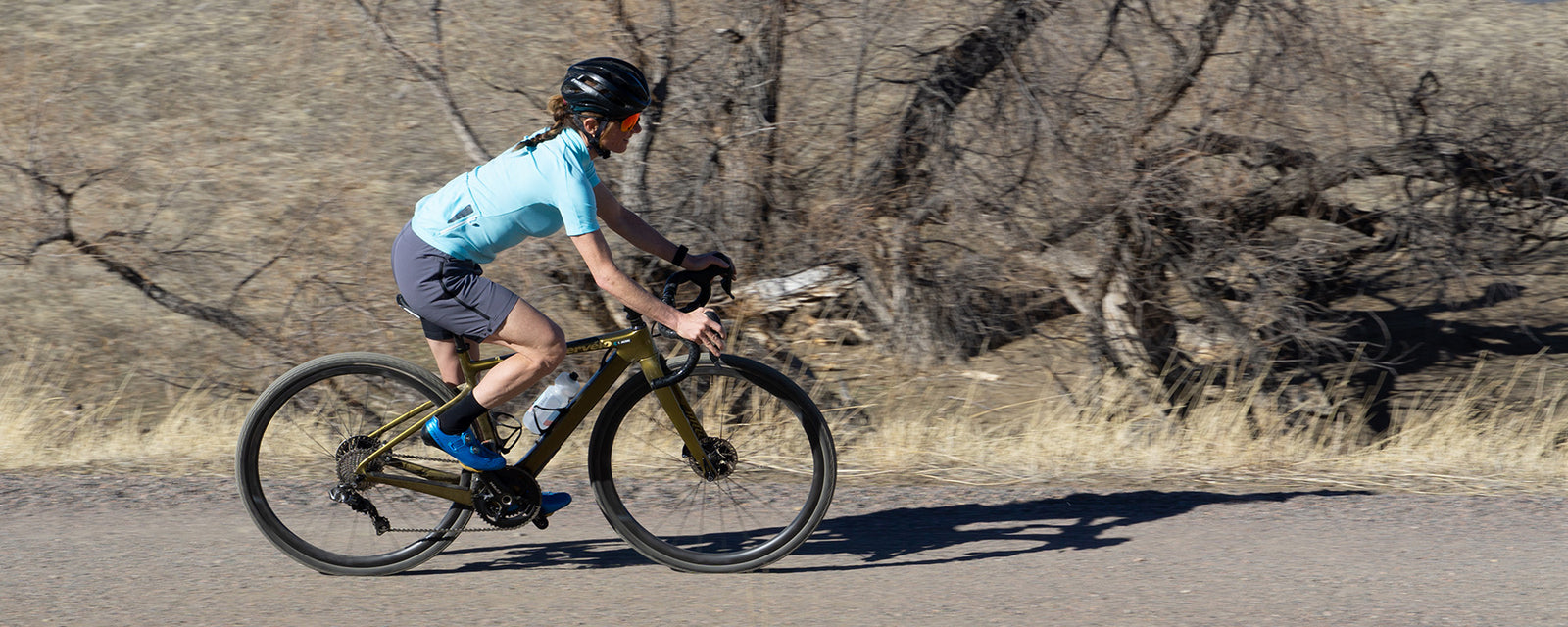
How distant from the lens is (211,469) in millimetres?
5871

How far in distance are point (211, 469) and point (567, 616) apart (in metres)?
2.54

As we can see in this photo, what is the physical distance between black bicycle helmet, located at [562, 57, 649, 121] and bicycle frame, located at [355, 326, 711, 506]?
792 mm

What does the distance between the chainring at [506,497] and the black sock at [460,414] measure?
0.65 feet

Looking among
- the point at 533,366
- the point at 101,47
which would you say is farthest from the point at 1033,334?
the point at 101,47

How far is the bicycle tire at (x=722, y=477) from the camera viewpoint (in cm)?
467

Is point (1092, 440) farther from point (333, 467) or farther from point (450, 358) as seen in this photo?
point (333, 467)

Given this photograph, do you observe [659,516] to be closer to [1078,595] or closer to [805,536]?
[805,536]

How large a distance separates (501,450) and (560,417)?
0.80ft

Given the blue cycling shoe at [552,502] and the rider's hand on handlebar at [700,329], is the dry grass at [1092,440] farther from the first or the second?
the rider's hand on handlebar at [700,329]

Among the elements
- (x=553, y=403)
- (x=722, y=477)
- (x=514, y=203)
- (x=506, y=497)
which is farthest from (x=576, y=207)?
(x=722, y=477)

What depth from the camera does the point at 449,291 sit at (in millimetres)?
4320

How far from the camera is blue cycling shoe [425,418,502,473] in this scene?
4.50m

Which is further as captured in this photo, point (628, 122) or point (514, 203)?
point (628, 122)

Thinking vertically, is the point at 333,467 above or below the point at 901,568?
above
